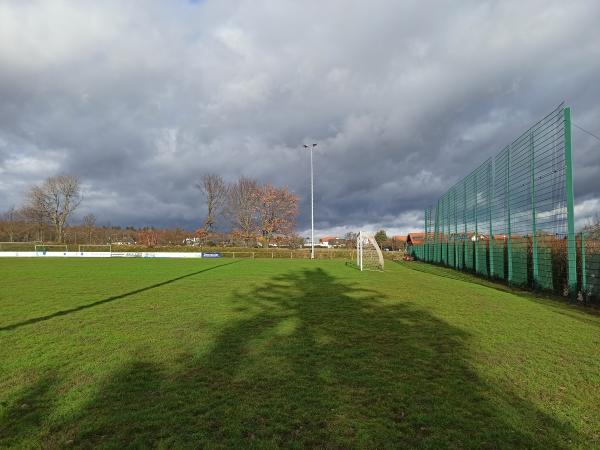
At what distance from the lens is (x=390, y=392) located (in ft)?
14.1

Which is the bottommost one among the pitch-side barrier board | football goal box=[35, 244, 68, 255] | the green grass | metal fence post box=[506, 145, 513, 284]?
the pitch-side barrier board

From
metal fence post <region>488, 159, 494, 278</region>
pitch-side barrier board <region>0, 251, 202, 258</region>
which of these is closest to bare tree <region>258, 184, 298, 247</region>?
pitch-side barrier board <region>0, 251, 202, 258</region>

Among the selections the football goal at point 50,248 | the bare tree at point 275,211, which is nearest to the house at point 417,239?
the bare tree at point 275,211

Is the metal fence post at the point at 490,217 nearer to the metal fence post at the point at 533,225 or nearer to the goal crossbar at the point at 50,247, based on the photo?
the metal fence post at the point at 533,225

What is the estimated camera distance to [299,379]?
15.5 ft

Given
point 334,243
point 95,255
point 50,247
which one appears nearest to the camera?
point 95,255

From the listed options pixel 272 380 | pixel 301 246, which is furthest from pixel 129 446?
pixel 301 246

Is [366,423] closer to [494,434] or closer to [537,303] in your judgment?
[494,434]

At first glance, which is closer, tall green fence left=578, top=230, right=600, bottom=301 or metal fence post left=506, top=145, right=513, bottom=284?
tall green fence left=578, top=230, right=600, bottom=301

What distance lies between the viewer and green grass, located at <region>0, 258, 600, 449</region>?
3408 millimetres

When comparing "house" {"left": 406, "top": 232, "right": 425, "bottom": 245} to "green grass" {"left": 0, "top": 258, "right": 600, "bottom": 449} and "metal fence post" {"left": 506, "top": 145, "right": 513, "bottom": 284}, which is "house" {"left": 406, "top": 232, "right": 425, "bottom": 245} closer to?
"metal fence post" {"left": 506, "top": 145, "right": 513, "bottom": 284}

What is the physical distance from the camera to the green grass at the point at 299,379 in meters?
3.41

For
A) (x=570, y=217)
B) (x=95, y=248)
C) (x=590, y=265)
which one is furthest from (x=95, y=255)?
(x=590, y=265)

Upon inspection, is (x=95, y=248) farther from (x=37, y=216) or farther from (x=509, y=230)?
(x=509, y=230)
